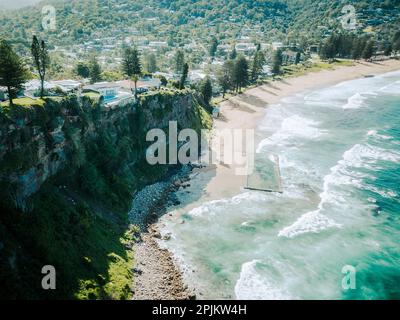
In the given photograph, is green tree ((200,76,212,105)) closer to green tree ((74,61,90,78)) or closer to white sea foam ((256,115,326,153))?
white sea foam ((256,115,326,153))

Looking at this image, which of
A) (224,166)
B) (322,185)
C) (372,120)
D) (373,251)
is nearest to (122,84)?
(224,166)

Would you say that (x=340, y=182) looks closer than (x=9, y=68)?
No

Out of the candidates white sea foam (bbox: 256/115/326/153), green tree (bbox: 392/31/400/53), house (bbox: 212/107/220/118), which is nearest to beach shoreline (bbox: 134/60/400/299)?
house (bbox: 212/107/220/118)

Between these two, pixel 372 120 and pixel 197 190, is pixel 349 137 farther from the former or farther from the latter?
pixel 197 190

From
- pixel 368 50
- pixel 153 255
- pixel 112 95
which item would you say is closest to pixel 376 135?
pixel 112 95

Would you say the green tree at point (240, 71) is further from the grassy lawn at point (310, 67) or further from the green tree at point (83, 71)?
the green tree at point (83, 71)

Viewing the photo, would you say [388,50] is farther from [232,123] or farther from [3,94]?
[3,94]
